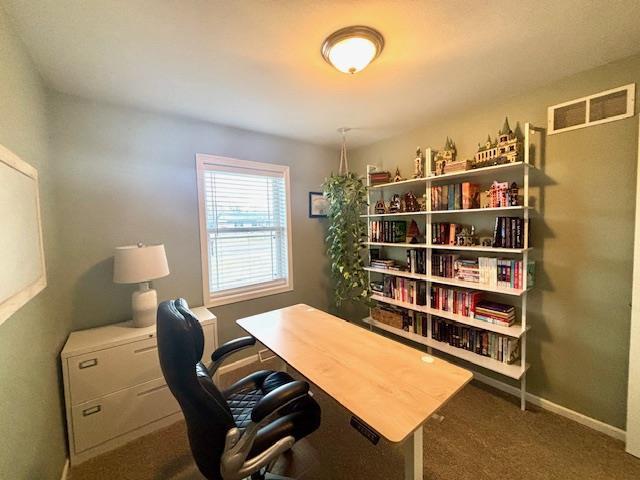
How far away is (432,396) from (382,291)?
1.82 metres

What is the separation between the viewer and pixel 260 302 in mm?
2811

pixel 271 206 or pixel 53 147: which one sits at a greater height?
pixel 53 147

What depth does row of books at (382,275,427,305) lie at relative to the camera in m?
2.51

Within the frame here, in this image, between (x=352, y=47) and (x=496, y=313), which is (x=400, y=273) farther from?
(x=352, y=47)

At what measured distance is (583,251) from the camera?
1784 millimetres

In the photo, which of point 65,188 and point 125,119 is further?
point 125,119

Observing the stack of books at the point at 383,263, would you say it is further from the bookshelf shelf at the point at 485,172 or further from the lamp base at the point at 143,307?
the lamp base at the point at 143,307

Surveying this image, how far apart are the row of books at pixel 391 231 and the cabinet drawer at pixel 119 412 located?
2279 mm

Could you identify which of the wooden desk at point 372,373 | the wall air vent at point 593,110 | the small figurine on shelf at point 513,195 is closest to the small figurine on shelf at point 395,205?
the small figurine on shelf at point 513,195

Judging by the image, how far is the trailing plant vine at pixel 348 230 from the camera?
2824 mm

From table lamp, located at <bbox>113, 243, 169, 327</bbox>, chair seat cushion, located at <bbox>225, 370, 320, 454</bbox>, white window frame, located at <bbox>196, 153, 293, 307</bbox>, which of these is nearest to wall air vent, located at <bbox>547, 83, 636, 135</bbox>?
white window frame, located at <bbox>196, 153, 293, 307</bbox>

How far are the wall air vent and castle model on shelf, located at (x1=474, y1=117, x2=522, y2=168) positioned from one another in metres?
0.24

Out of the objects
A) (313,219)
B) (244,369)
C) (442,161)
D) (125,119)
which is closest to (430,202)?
(442,161)

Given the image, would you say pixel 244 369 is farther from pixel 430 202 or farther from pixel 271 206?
pixel 430 202
